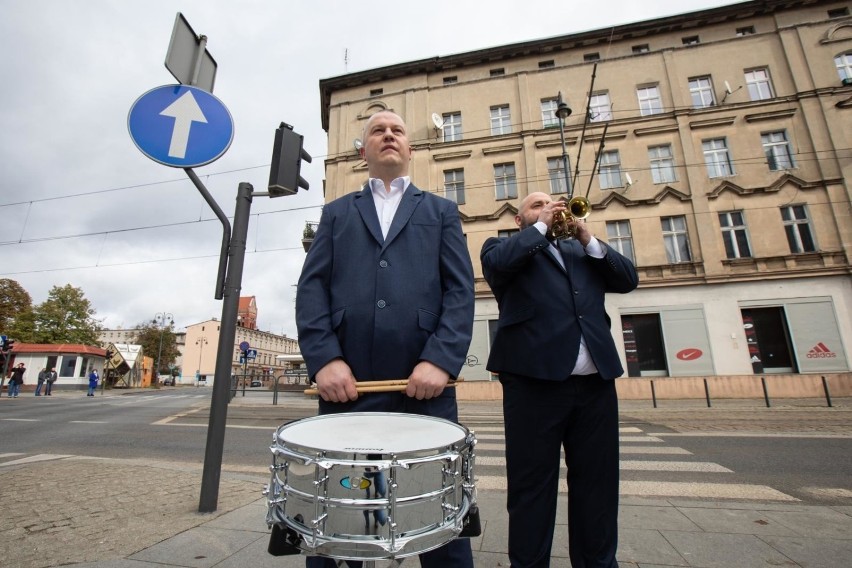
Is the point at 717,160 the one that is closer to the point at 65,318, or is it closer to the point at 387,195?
the point at 387,195

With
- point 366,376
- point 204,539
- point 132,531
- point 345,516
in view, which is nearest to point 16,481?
point 132,531

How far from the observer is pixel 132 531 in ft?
8.67

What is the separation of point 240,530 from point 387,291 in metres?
2.21

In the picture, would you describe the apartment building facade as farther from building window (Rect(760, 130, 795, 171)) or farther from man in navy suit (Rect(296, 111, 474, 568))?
man in navy suit (Rect(296, 111, 474, 568))

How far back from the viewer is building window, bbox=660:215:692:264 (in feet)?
53.8

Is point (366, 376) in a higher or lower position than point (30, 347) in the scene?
lower

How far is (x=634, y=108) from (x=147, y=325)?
66374 millimetres

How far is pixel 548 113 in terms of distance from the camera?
19.3 m

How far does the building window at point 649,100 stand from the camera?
18.3 metres

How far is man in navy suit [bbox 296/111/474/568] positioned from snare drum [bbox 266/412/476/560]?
331 millimetres

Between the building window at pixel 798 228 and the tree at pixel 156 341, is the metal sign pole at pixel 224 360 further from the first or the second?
the tree at pixel 156 341

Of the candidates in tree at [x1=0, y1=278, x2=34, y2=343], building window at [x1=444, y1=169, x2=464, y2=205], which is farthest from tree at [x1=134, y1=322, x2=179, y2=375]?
building window at [x1=444, y1=169, x2=464, y2=205]

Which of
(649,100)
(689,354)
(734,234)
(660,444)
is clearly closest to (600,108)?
(649,100)

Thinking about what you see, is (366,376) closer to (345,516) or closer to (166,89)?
(345,516)
